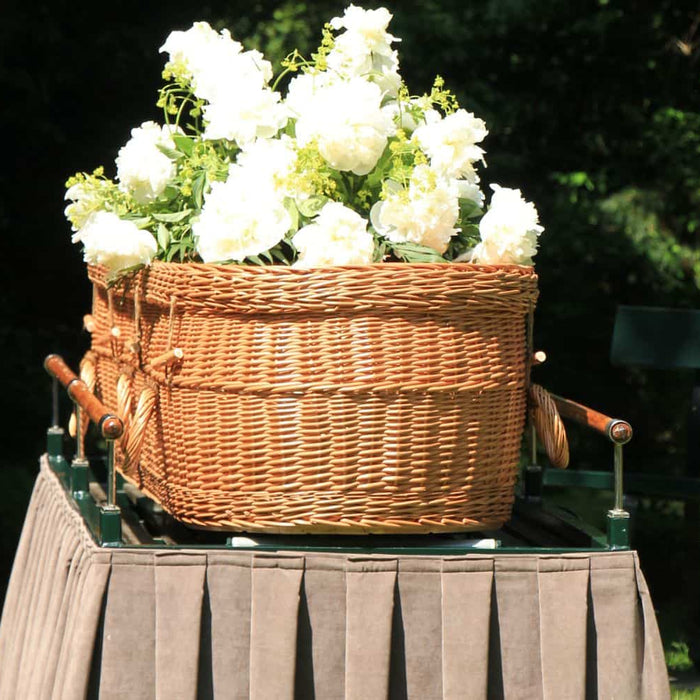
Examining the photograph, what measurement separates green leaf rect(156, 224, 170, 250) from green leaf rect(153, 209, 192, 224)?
2 cm

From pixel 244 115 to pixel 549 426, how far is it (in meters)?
0.82

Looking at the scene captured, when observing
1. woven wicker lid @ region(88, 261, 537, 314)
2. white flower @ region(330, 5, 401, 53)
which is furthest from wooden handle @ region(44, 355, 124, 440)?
white flower @ region(330, 5, 401, 53)

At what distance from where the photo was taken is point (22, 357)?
7.30 metres

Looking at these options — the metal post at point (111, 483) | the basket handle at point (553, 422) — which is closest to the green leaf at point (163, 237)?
the metal post at point (111, 483)

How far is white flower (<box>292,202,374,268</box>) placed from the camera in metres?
2.15

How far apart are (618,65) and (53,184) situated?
126 inches

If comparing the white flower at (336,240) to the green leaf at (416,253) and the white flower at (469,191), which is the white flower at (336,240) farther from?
the white flower at (469,191)

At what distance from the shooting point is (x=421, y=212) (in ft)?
7.23

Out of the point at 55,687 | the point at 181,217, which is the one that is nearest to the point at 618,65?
the point at 181,217

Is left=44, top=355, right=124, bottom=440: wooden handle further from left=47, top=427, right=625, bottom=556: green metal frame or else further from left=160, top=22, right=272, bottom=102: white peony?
left=160, top=22, right=272, bottom=102: white peony

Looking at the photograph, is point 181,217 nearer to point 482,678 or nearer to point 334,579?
point 334,579

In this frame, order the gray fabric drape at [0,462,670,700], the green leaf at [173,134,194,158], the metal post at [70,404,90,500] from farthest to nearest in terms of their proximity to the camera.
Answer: the metal post at [70,404,90,500]
the green leaf at [173,134,194,158]
the gray fabric drape at [0,462,670,700]

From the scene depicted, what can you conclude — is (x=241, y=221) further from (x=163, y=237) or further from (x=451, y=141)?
(x=451, y=141)

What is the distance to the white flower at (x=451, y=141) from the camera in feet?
7.50
